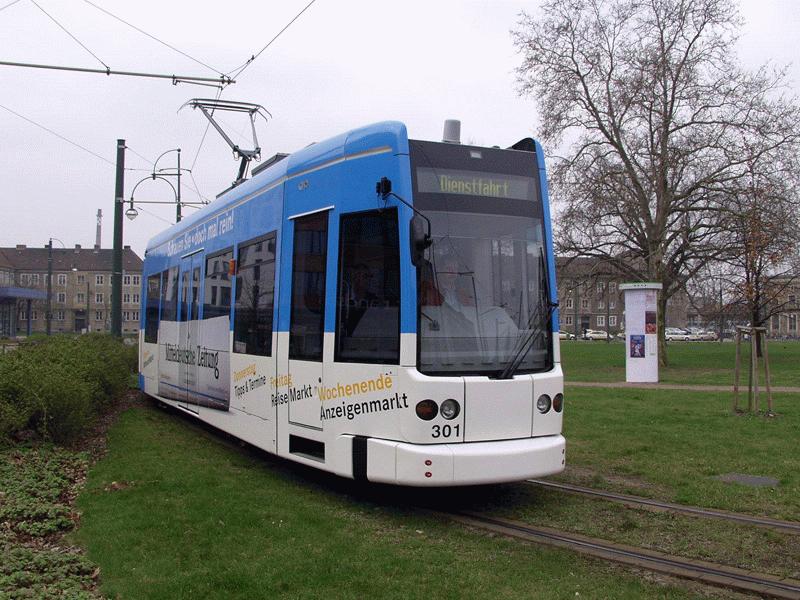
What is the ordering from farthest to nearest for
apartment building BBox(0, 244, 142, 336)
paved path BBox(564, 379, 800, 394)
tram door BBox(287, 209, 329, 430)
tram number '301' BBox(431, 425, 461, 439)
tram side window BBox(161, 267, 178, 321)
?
apartment building BBox(0, 244, 142, 336), paved path BBox(564, 379, 800, 394), tram side window BBox(161, 267, 178, 321), tram door BBox(287, 209, 329, 430), tram number '301' BBox(431, 425, 461, 439)

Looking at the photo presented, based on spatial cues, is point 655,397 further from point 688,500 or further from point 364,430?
point 364,430

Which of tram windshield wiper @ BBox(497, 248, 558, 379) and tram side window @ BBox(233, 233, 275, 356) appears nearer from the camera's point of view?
tram windshield wiper @ BBox(497, 248, 558, 379)

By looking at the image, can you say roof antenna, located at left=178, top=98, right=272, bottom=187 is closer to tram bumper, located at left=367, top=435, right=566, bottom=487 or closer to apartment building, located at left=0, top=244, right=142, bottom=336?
tram bumper, located at left=367, top=435, right=566, bottom=487

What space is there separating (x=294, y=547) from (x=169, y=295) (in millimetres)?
8806

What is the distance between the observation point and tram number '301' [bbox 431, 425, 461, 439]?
273 inches

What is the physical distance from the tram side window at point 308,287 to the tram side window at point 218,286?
2.33 meters

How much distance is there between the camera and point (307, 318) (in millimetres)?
8188

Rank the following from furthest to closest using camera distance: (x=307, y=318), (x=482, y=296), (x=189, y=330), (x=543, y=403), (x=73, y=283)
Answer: (x=73, y=283) → (x=189, y=330) → (x=307, y=318) → (x=543, y=403) → (x=482, y=296)

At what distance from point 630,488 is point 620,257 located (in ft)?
90.8

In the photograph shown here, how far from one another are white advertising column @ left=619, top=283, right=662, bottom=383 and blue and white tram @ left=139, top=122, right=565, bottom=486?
666 inches

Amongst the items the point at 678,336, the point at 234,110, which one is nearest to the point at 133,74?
the point at 234,110

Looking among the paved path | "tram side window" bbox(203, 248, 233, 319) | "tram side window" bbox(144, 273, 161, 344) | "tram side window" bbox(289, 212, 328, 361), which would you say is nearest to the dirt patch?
"tram side window" bbox(289, 212, 328, 361)

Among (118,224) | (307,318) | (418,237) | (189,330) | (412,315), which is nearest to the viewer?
(418,237)

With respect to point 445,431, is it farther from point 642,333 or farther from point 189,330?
point 642,333
